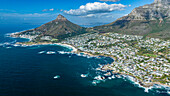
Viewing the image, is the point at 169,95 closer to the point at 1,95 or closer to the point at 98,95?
the point at 98,95

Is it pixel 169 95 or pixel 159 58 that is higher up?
pixel 159 58

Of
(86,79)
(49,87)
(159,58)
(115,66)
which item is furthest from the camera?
(159,58)

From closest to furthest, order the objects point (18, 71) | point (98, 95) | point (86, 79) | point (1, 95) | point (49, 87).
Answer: point (1, 95)
point (98, 95)
point (49, 87)
point (86, 79)
point (18, 71)

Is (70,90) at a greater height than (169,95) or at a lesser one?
greater

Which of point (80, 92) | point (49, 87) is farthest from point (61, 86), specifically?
point (80, 92)

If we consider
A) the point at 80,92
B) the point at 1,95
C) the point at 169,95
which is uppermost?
the point at 1,95

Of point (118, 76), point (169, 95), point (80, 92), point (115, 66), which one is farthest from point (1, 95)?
point (169, 95)

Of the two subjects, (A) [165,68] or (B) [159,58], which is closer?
(A) [165,68]

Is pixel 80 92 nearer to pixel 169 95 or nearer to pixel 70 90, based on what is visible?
pixel 70 90

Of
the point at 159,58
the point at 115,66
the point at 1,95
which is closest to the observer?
the point at 1,95
